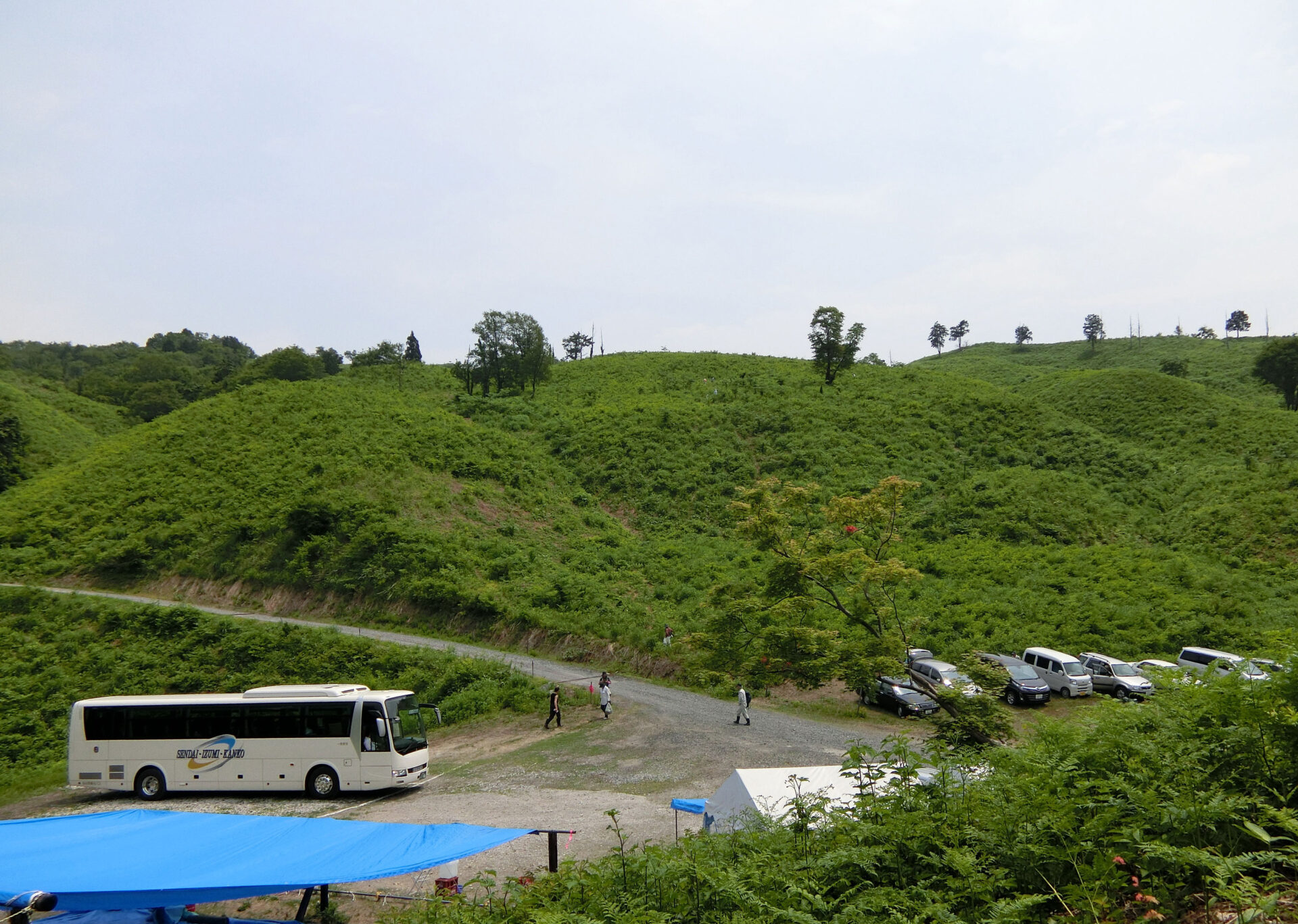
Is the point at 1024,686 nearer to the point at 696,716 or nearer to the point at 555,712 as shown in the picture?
the point at 696,716

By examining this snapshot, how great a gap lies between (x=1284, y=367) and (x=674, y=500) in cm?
5783

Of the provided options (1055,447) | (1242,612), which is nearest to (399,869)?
(1242,612)

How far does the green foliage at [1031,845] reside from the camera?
515cm

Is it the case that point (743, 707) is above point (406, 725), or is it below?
below

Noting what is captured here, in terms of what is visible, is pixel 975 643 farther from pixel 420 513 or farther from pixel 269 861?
pixel 420 513

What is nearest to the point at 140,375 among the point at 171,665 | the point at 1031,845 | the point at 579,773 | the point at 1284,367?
the point at 171,665

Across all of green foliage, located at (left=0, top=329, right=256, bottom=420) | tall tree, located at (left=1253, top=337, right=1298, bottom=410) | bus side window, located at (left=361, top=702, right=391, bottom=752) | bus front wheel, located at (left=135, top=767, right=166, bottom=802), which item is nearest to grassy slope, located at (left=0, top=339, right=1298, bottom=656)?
tall tree, located at (left=1253, top=337, right=1298, bottom=410)

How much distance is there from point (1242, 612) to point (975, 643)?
10.6 m

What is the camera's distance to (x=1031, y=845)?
18.3 ft

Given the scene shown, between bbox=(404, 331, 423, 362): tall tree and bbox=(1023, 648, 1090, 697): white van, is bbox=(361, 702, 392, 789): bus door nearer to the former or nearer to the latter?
bbox=(1023, 648, 1090, 697): white van

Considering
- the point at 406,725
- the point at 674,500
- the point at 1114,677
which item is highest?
the point at 674,500

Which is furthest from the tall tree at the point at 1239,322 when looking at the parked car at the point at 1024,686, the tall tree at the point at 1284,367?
the parked car at the point at 1024,686

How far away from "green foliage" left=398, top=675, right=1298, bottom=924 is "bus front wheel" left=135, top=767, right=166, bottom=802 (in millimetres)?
16425

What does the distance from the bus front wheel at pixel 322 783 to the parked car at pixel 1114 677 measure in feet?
81.2
